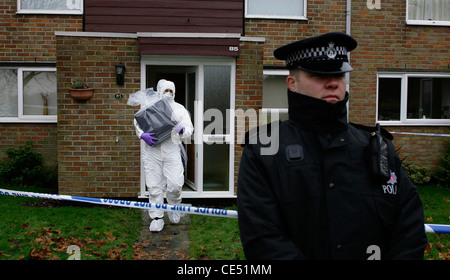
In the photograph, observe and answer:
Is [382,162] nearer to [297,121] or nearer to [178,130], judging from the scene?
[297,121]

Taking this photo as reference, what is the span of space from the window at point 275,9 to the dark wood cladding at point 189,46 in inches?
91.9

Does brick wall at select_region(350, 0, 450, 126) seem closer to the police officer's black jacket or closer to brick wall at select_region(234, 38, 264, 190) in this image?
brick wall at select_region(234, 38, 264, 190)

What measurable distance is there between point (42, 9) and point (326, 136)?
9422 mm

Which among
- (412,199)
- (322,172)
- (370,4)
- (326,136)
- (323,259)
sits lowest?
(323,259)

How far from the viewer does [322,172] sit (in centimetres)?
207

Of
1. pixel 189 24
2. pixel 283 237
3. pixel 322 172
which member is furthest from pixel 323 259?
pixel 189 24

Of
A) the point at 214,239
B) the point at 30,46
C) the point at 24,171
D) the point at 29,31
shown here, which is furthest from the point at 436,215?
the point at 29,31

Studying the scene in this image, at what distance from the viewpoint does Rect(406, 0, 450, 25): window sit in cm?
1066

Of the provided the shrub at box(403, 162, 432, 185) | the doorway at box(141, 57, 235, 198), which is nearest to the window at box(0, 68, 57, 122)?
the doorway at box(141, 57, 235, 198)

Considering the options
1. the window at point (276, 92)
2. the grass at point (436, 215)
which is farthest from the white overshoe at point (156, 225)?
the window at point (276, 92)

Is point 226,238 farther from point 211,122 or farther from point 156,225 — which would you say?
point 211,122

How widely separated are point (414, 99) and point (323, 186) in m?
10.1

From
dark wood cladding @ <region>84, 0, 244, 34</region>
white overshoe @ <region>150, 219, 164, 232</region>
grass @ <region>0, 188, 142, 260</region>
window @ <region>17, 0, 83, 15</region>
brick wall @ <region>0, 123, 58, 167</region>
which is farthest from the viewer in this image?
brick wall @ <region>0, 123, 58, 167</region>

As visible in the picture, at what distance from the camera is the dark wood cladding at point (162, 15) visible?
29.1 feet
